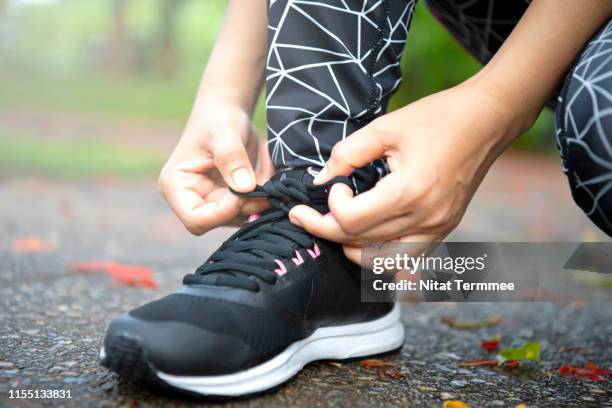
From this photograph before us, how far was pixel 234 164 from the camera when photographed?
943 mm

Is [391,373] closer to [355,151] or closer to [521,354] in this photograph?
[521,354]

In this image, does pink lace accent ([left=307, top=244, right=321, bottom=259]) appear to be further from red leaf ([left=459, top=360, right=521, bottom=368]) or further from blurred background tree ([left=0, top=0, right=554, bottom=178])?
blurred background tree ([left=0, top=0, right=554, bottom=178])

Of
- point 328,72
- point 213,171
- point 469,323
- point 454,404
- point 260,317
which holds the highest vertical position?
point 328,72

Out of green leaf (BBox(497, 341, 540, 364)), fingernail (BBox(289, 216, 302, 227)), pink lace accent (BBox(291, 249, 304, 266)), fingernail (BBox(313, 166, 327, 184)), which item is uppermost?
fingernail (BBox(313, 166, 327, 184))

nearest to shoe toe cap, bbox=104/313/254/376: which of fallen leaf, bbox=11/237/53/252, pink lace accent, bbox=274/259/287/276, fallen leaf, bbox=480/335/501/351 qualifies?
pink lace accent, bbox=274/259/287/276

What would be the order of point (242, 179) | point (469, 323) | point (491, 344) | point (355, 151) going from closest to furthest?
point (355, 151), point (242, 179), point (491, 344), point (469, 323)

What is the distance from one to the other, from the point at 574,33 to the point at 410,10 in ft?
0.79

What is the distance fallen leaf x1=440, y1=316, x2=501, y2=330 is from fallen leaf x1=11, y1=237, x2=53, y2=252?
1.05 metres

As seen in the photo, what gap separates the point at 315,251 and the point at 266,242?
0.23 ft

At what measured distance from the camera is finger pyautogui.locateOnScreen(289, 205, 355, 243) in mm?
840

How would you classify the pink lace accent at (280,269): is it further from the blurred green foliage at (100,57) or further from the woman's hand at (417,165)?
the blurred green foliage at (100,57)

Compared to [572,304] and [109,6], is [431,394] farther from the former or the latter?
[109,6]

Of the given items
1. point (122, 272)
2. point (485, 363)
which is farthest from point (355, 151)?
point (122, 272)

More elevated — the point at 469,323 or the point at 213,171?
the point at 213,171
